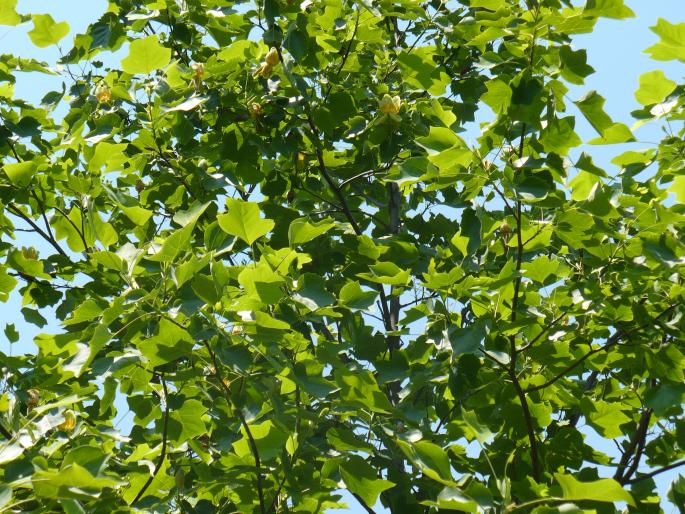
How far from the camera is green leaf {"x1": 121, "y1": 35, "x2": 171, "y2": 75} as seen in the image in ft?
10.2

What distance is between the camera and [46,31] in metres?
3.97

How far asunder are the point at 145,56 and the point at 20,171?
936mm

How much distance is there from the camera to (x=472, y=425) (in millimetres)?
2342

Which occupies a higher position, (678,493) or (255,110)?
(255,110)

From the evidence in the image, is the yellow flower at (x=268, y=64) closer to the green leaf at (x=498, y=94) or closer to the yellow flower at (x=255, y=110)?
the yellow flower at (x=255, y=110)

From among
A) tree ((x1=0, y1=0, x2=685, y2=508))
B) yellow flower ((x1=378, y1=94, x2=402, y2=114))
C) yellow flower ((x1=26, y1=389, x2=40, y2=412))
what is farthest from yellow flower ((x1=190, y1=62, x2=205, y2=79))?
yellow flower ((x1=26, y1=389, x2=40, y2=412))

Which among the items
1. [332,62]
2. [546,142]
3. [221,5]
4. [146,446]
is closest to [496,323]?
[546,142]

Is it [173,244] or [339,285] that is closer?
[173,244]

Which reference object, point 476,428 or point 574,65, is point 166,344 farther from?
point 574,65

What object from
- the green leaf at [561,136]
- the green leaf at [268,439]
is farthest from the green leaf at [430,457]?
the green leaf at [561,136]

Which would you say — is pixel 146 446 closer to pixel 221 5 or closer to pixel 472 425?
pixel 472 425

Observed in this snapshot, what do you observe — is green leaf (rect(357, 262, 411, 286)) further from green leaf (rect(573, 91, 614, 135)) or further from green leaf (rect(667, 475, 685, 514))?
green leaf (rect(667, 475, 685, 514))

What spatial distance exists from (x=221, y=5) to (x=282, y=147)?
30.9 inches

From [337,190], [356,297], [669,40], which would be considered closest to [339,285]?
[337,190]
